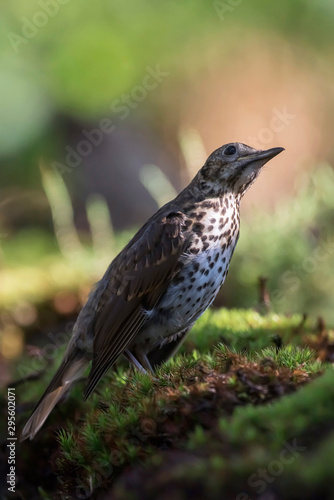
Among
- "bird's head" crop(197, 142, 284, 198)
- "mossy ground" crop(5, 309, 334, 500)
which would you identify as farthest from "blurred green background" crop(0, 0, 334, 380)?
"mossy ground" crop(5, 309, 334, 500)

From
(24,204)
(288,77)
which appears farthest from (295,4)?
(24,204)

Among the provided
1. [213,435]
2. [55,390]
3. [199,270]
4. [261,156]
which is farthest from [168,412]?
[261,156]

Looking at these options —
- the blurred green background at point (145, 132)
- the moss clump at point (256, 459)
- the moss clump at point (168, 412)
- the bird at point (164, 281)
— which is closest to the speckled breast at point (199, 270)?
the bird at point (164, 281)

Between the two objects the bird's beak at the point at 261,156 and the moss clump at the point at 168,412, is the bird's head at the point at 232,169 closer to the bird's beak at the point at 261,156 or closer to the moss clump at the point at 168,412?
the bird's beak at the point at 261,156

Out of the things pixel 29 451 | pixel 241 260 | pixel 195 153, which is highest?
pixel 195 153

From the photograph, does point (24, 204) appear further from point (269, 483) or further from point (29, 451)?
point (269, 483)

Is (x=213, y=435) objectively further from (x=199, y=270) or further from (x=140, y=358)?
(x=140, y=358)

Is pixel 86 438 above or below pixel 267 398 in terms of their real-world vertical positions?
below
